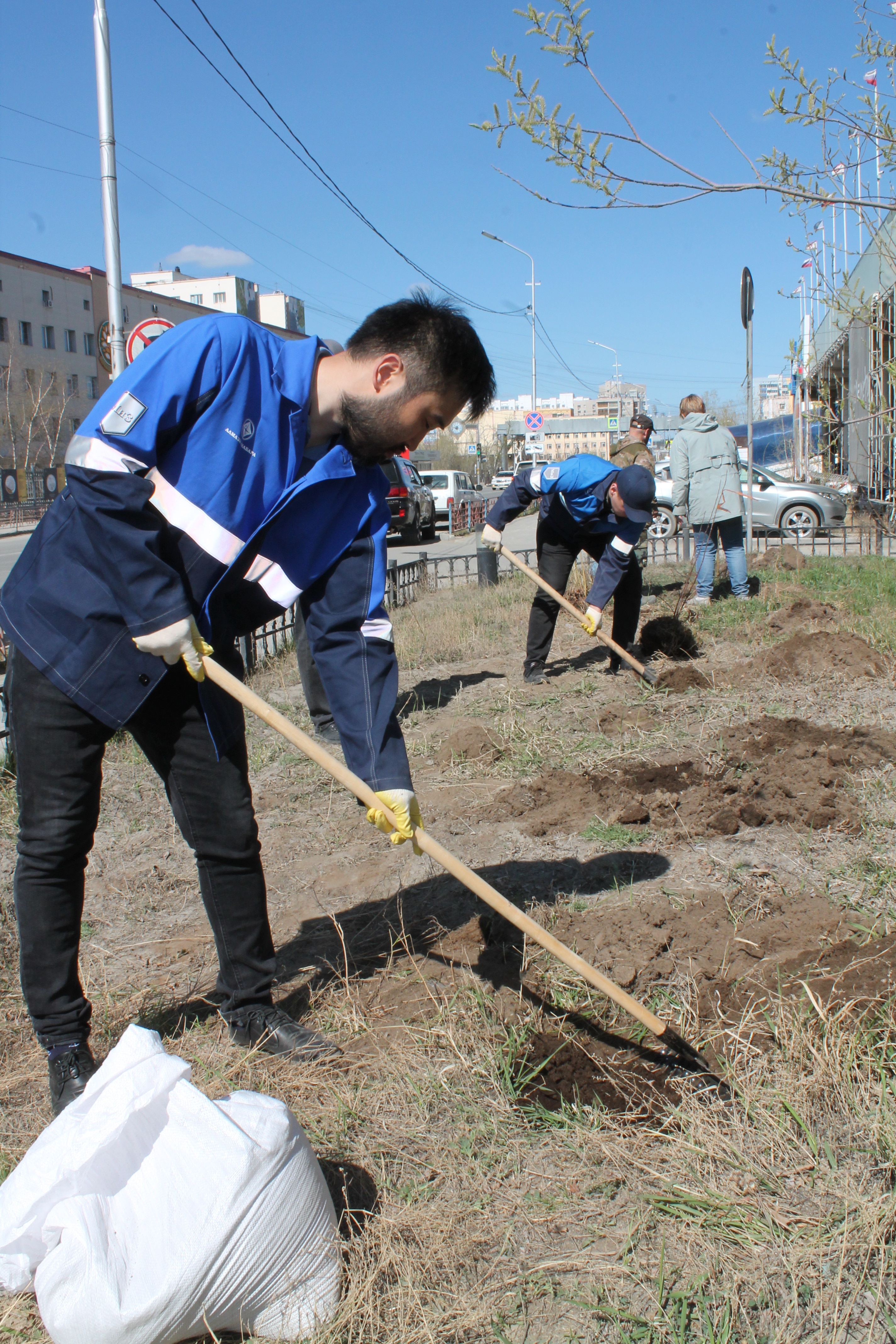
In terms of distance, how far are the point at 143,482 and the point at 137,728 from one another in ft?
1.93

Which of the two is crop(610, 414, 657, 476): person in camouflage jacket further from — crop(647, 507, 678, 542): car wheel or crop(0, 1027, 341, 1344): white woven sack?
crop(647, 507, 678, 542): car wheel

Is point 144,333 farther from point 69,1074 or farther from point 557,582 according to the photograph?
point 69,1074

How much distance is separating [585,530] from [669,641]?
3.82 ft

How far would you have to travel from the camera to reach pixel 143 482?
75.7 inches

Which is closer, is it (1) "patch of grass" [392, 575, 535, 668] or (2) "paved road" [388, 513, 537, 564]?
(1) "patch of grass" [392, 575, 535, 668]

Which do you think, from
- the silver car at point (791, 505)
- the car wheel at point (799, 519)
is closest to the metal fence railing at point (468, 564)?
the car wheel at point (799, 519)

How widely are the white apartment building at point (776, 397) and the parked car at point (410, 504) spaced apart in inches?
261

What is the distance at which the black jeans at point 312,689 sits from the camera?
17.1 feet

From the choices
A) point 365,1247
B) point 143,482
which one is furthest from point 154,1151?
point 143,482

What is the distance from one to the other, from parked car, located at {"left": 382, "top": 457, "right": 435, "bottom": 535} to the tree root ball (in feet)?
36.4

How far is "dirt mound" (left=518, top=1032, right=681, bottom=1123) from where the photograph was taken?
217 cm

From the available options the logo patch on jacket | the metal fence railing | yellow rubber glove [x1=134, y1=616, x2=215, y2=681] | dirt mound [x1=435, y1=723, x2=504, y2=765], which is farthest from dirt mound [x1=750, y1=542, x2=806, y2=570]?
the logo patch on jacket

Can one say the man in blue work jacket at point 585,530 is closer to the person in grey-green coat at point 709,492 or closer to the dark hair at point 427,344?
the person in grey-green coat at point 709,492

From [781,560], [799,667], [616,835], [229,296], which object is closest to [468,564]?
[781,560]
